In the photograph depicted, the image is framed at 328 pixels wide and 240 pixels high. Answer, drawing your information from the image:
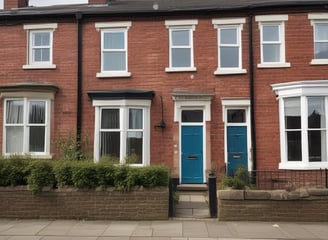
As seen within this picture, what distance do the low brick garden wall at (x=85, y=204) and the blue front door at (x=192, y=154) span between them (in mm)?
4247

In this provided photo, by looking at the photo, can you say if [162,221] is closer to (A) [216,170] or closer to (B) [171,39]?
(A) [216,170]

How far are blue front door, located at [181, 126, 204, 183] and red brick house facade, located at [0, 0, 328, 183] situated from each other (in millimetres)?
38

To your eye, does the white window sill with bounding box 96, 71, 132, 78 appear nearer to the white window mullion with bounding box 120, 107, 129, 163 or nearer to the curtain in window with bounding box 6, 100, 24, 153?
the white window mullion with bounding box 120, 107, 129, 163

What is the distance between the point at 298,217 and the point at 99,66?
9.09 meters

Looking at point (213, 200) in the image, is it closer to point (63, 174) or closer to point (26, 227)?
point (63, 174)

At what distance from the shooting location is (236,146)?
14031mm

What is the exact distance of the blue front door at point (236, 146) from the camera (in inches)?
549

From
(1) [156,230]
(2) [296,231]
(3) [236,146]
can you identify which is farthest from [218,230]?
(3) [236,146]

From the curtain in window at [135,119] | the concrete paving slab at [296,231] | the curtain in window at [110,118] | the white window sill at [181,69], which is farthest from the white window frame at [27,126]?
the concrete paving slab at [296,231]

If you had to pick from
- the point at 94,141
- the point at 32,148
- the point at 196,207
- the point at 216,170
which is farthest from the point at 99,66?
the point at 196,207

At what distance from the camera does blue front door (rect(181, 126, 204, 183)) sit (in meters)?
13.9

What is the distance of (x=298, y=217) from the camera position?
9586 millimetres

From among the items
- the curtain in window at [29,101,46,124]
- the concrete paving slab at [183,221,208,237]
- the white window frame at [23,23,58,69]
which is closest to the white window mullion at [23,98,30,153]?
the curtain in window at [29,101,46,124]

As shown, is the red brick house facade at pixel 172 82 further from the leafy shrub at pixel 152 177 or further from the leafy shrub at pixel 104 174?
the leafy shrub at pixel 152 177
